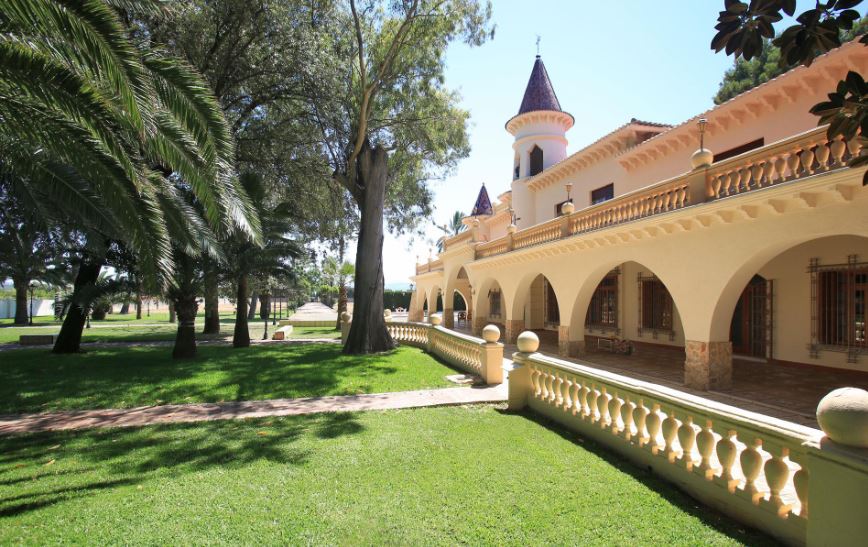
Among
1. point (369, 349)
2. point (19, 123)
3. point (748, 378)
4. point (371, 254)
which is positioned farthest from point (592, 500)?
point (371, 254)

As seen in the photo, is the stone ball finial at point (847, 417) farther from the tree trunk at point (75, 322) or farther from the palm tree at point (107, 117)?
the tree trunk at point (75, 322)

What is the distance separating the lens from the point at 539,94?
21.6 meters

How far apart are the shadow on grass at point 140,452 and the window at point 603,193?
13.6 m

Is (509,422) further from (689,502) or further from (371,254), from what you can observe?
(371,254)

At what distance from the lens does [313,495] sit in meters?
4.08

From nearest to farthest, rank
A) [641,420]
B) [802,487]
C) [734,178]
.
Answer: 1. [802,487]
2. [641,420]
3. [734,178]

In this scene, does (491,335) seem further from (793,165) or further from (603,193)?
(603,193)

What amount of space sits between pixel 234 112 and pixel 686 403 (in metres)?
15.5

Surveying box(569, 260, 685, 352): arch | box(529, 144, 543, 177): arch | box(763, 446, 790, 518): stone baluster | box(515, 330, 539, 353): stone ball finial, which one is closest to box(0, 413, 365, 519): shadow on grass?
box(515, 330, 539, 353): stone ball finial

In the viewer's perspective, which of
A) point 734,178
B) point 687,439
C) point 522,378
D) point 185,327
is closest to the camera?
point 687,439

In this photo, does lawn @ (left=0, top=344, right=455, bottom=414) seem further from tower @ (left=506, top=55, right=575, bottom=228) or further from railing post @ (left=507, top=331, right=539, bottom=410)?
tower @ (left=506, top=55, right=575, bottom=228)

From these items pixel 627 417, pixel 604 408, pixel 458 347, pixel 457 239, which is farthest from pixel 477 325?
pixel 627 417

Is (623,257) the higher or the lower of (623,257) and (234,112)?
the lower

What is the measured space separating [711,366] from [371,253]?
1037cm
